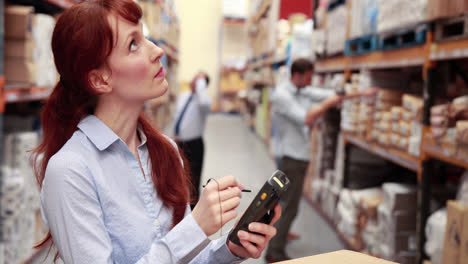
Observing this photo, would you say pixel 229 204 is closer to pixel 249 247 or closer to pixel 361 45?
pixel 249 247

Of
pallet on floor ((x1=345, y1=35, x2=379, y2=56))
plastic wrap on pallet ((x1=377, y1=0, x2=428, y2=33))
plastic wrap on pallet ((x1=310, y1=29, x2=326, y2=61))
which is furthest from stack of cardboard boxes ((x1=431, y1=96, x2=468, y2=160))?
plastic wrap on pallet ((x1=310, y1=29, x2=326, y2=61))

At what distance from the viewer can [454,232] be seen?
6.34 feet

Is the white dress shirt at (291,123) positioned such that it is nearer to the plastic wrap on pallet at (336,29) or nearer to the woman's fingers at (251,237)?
the plastic wrap on pallet at (336,29)

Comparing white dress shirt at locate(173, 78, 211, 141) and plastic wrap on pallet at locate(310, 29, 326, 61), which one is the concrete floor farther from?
plastic wrap on pallet at locate(310, 29, 326, 61)

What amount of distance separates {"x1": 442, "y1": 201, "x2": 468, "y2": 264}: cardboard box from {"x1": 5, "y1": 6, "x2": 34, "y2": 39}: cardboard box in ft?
8.72

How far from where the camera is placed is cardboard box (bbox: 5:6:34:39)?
2.77 m

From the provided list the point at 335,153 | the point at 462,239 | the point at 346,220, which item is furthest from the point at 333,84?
the point at 462,239

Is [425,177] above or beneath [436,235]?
above

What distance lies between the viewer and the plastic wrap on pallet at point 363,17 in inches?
126

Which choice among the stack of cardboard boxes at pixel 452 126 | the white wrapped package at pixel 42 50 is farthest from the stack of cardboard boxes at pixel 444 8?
the white wrapped package at pixel 42 50

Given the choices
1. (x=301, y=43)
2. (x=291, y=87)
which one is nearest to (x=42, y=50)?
(x=291, y=87)

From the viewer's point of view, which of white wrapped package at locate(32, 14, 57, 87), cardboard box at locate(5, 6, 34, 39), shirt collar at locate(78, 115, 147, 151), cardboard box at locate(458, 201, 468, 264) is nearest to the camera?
shirt collar at locate(78, 115, 147, 151)

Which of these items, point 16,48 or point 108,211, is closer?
point 108,211

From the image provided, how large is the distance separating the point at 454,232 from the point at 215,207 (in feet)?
4.74
